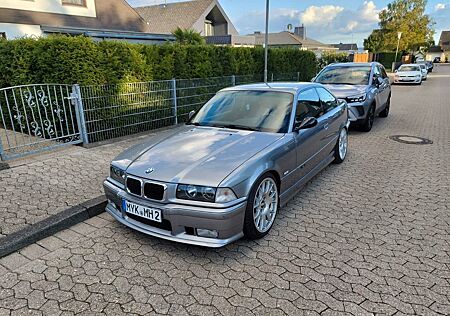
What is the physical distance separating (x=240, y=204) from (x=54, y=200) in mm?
2616

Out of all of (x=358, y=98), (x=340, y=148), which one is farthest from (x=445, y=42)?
→ (x=340, y=148)

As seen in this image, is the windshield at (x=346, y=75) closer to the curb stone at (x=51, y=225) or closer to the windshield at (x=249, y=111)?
the windshield at (x=249, y=111)

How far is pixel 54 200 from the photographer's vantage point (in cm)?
403

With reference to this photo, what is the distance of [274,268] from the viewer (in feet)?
9.34

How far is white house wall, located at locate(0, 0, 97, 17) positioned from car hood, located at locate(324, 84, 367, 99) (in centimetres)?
1337

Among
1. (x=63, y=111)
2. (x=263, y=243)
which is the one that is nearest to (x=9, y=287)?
(x=263, y=243)

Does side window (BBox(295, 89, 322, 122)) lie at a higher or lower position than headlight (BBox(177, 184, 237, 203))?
higher

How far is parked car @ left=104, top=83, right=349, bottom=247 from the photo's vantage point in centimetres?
280

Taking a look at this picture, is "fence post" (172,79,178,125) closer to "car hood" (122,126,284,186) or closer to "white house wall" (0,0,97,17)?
"car hood" (122,126,284,186)

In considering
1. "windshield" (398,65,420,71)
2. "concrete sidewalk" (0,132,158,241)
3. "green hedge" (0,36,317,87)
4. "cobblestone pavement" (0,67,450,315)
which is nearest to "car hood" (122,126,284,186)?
"cobblestone pavement" (0,67,450,315)

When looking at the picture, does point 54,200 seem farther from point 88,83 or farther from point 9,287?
A: point 88,83

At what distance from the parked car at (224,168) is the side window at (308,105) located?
2 centimetres

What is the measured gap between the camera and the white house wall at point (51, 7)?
1324 centimetres

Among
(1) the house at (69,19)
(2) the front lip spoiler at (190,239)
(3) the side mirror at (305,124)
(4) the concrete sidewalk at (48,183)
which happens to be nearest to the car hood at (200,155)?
(3) the side mirror at (305,124)
